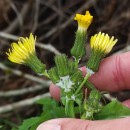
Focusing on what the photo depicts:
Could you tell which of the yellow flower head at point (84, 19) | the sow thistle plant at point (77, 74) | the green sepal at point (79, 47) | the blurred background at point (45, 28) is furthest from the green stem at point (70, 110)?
the blurred background at point (45, 28)

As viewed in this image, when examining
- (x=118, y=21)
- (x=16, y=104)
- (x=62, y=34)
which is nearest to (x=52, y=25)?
(x=62, y=34)

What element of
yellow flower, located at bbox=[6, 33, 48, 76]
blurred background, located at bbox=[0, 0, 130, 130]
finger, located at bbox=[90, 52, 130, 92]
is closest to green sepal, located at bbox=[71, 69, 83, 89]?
yellow flower, located at bbox=[6, 33, 48, 76]

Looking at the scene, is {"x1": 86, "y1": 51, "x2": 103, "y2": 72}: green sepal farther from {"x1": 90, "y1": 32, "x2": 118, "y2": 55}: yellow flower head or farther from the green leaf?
the green leaf

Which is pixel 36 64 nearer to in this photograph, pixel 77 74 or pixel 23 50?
pixel 23 50

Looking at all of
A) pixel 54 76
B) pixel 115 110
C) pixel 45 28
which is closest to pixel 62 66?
pixel 54 76

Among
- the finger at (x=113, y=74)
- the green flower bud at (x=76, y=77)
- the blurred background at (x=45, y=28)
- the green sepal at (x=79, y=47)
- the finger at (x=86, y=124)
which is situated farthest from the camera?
the blurred background at (x=45, y=28)

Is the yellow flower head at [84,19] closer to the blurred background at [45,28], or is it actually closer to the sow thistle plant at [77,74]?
the sow thistle plant at [77,74]
